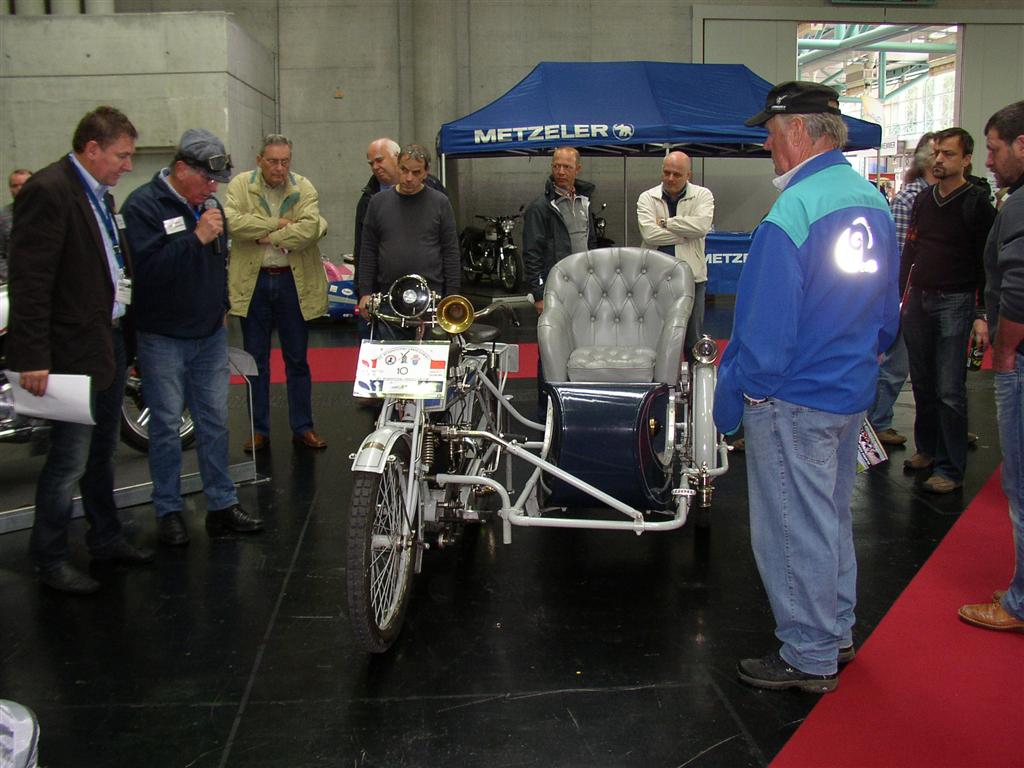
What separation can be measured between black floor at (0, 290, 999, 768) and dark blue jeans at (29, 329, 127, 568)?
167 millimetres

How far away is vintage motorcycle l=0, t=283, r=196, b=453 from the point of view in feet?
13.5

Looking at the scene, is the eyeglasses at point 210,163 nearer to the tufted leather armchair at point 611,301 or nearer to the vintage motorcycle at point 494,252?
the tufted leather armchair at point 611,301

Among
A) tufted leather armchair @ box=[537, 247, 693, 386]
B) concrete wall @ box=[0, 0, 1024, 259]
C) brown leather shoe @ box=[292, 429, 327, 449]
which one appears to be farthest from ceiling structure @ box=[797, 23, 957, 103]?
brown leather shoe @ box=[292, 429, 327, 449]

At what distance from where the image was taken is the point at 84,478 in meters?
3.58

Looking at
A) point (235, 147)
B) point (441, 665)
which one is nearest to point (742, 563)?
point (441, 665)

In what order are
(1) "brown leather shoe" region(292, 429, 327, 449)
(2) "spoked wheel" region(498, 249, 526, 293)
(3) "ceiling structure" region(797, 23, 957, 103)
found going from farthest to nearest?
(3) "ceiling structure" region(797, 23, 957, 103) → (2) "spoked wheel" region(498, 249, 526, 293) → (1) "brown leather shoe" region(292, 429, 327, 449)

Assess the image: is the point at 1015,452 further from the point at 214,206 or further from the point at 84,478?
the point at 84,478

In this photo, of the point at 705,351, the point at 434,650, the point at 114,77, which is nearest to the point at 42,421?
the point at 434,650

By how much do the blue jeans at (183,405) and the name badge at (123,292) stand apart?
0.29 m

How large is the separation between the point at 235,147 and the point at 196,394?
8.19m

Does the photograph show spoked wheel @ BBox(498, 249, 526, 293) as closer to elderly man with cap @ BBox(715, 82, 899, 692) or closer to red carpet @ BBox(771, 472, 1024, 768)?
red carpet @ BBox(771, 472, 1024, 768)

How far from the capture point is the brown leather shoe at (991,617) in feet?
9.78

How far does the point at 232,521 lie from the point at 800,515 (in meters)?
2.42

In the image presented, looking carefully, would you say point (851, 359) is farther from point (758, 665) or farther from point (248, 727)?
point (248, 727)
